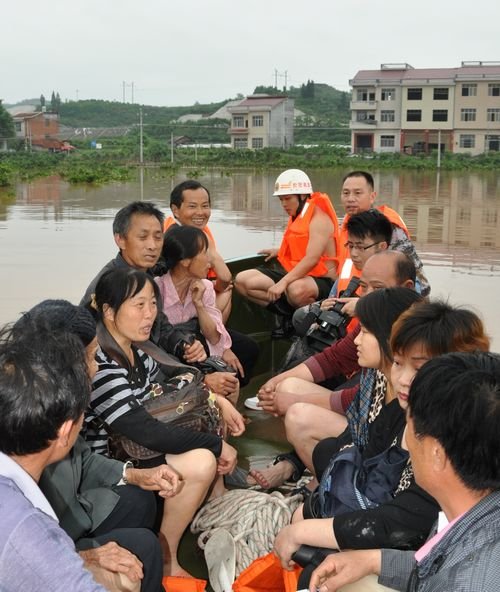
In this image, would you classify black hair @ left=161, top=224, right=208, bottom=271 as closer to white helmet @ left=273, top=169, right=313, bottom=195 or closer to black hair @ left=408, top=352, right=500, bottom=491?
white helmet @ left=273, top=169, right=313, bottom=195

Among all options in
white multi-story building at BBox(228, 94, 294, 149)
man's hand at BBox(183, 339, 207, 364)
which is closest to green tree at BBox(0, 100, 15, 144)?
white multi-story building at BBox(228, 94, 294, 149)

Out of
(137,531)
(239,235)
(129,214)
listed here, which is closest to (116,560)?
(137,531)

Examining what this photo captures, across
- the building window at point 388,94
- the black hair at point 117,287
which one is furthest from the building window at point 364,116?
the black hair at point 117,287

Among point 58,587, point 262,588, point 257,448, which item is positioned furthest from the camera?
point 257,448

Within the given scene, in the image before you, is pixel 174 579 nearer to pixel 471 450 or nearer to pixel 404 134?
pixel 471 450

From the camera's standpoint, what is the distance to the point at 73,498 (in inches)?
85.1

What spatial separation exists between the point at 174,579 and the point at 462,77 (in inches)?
1811

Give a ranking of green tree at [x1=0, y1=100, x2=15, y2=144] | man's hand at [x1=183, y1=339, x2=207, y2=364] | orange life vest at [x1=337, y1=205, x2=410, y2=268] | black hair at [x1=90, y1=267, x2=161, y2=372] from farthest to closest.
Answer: green tree at [x1=0, y1=100, x2=15, y2=144], orange life vest at [x1=337, y1=205, x2=410, y2=268], man's hand at [x1=183, y1=339, x2=207, y2=364], black hair at [x1=90, y1=267, x2=161, y2=372]

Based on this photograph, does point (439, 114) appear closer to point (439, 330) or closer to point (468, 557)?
point (439, 330)

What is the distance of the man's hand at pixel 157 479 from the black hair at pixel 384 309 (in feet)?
2.60

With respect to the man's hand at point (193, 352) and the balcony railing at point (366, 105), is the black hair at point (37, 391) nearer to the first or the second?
the man's hand at point (193, 352)

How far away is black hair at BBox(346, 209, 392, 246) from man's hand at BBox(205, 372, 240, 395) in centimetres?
101

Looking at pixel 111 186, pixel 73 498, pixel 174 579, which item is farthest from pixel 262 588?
pixel 111 186

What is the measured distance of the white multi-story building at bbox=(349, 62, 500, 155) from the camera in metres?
44.0
